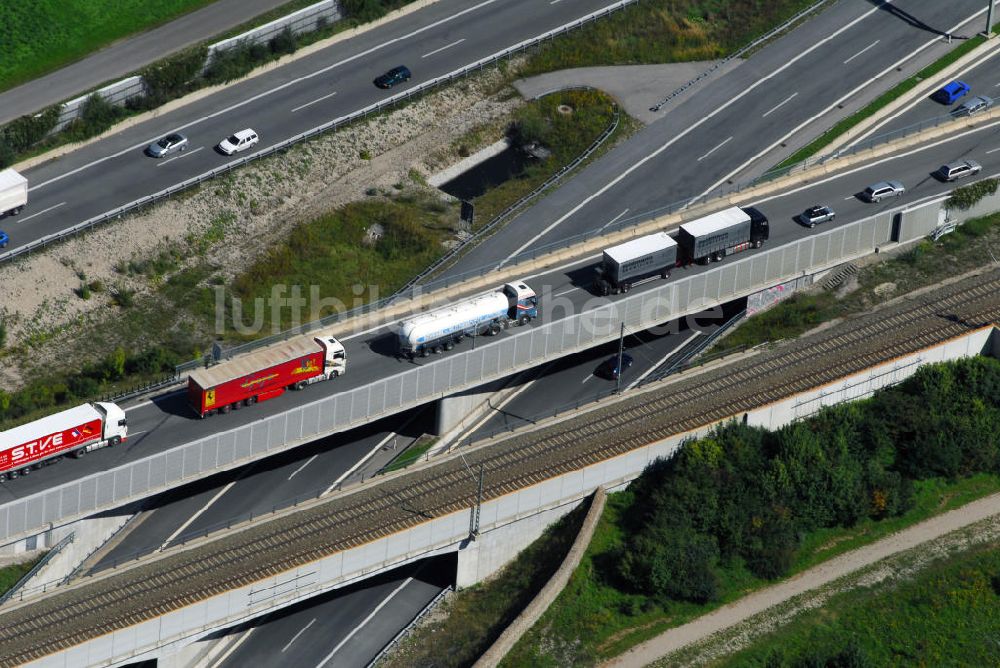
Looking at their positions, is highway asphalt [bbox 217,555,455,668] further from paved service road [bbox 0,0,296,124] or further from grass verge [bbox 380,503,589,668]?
paved service road [bbox 0,0,296,124]

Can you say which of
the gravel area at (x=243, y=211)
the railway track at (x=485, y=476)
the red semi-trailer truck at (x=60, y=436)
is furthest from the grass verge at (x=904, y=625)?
the gravel area at (x=243, y=211)

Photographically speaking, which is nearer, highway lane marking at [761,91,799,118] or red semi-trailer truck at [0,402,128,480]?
red semi-trailer truck at [0,402,128,480]

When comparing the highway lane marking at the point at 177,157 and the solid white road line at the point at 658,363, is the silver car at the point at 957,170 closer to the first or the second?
the solid white road line at the point at 658,363

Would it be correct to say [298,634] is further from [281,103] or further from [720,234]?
[281,103]

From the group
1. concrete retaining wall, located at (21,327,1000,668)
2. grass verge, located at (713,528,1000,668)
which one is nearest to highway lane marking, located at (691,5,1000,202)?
concrete retaining wall, located at (21,327,1000,668)

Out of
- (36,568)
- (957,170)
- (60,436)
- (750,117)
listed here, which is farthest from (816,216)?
(36,568)

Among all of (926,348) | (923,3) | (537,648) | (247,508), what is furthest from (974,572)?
(923,3)
